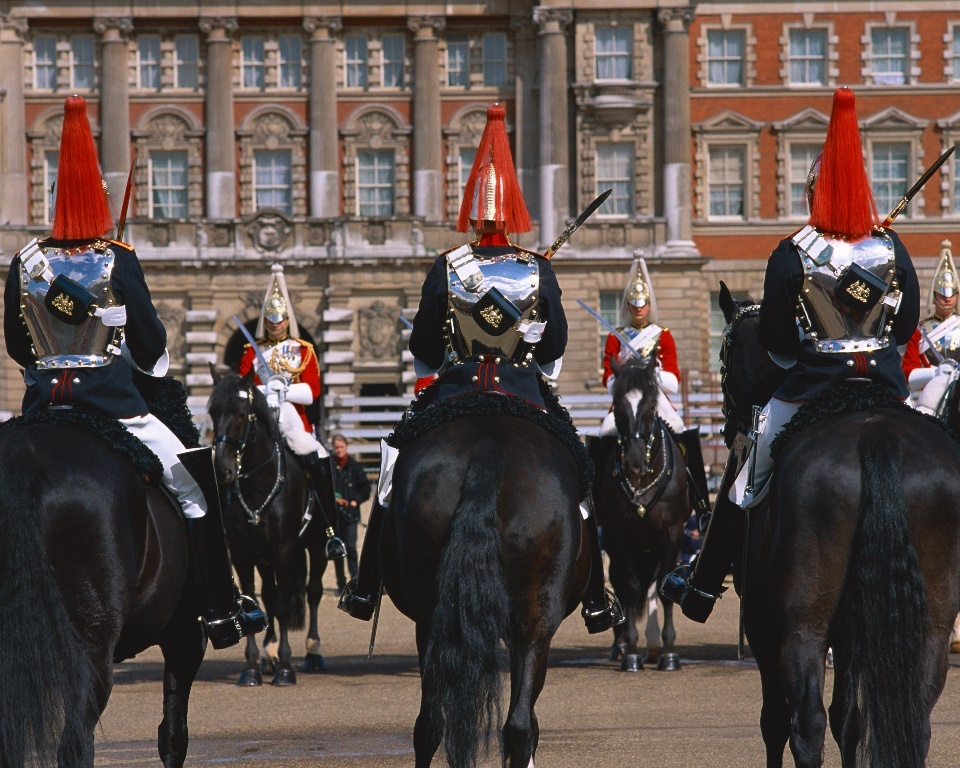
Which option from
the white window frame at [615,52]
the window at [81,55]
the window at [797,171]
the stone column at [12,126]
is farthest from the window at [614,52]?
the stone column at [12,126]

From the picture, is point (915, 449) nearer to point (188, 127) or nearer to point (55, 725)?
point (55, 725)

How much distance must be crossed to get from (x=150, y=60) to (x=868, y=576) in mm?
43080

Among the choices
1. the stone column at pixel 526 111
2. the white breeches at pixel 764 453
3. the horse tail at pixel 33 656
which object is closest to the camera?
the horse tail at pixel 33 656

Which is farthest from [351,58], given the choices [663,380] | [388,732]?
[388,732]

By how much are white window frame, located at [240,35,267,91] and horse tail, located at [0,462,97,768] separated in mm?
41639

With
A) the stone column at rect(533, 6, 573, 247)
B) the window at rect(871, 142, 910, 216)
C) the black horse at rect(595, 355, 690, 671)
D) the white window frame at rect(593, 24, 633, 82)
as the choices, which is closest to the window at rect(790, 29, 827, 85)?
the window at rect(871, 142, 910, 216)

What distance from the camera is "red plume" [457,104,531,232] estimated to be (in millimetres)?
8320

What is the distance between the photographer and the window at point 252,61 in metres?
47.0

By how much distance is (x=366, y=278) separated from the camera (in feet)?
145

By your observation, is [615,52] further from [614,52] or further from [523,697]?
[523,697]

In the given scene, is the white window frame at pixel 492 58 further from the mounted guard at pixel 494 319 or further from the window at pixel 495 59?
the mounted guard at pixel 494 319

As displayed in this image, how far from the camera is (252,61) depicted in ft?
154

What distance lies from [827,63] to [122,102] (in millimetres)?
20058

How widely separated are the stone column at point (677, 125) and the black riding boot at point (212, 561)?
124 feet
